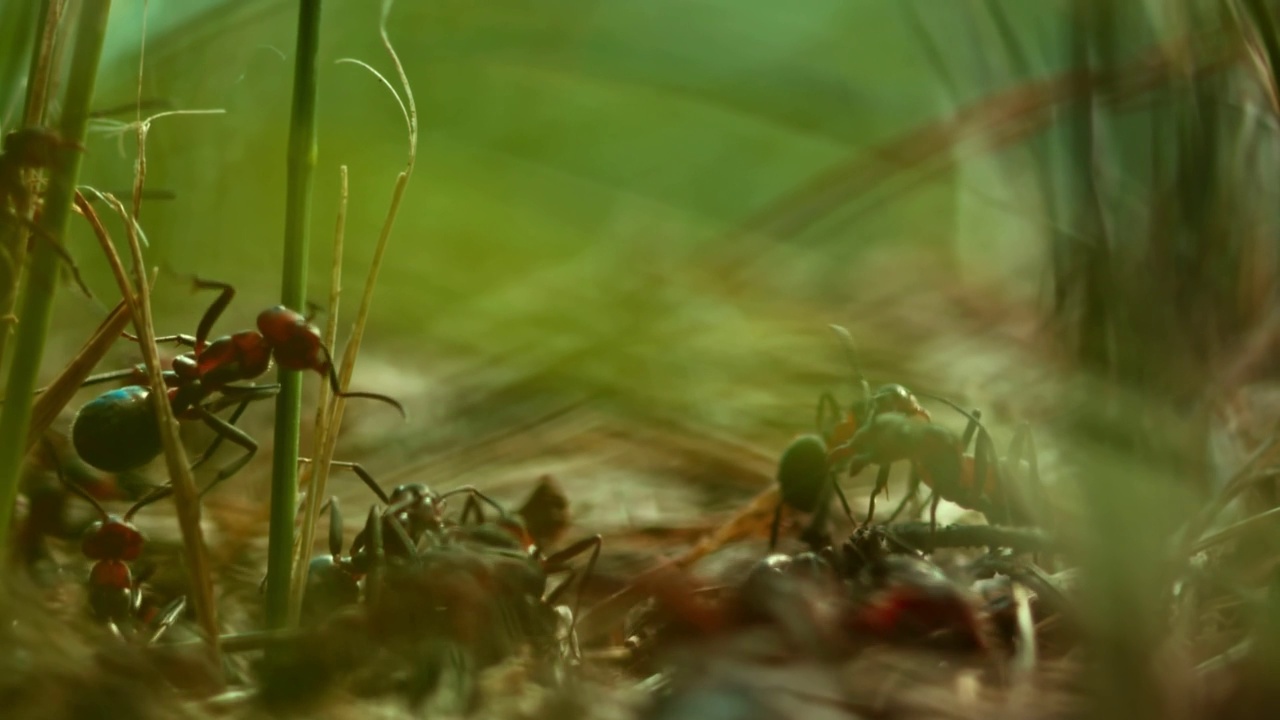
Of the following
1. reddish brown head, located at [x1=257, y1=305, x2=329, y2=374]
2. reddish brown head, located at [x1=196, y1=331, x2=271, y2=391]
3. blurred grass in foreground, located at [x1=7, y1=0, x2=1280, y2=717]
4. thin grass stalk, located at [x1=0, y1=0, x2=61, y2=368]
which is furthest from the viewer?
reddish brown head, located at [x1=196, y1=331, x2=271, y2=391]

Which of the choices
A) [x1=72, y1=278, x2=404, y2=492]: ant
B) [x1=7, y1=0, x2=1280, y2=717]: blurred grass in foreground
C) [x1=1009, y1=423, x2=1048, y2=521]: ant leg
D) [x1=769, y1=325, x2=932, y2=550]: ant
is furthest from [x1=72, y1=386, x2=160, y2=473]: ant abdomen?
[x1=1009, y1=423, x2=1048, y2=521]: ant leg

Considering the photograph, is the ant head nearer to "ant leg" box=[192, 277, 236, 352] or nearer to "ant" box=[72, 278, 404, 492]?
"ant" box=[72, 278, 404, 492]

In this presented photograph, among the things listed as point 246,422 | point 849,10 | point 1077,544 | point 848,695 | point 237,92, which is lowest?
point 246,422

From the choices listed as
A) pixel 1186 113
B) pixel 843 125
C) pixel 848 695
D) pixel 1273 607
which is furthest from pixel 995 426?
pixel 848 695

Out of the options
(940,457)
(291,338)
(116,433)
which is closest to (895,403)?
(940,457)

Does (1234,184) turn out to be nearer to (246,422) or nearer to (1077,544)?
(1077,544)

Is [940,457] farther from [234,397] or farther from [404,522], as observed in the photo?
[234,397]

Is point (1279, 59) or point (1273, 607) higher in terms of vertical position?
point (1279, 59)
